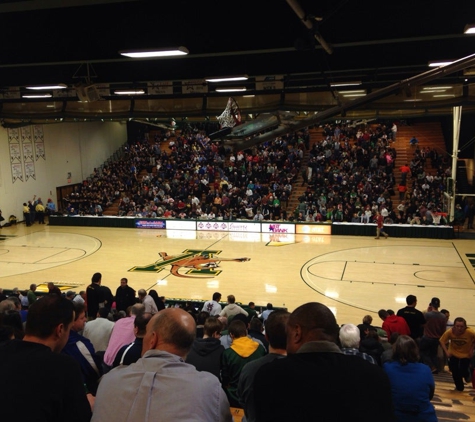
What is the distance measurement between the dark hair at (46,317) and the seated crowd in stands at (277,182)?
67.7 ft

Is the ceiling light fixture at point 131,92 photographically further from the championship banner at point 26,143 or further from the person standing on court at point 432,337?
the championship banner at point 26,143

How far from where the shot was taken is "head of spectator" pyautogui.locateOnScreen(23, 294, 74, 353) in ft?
7.92

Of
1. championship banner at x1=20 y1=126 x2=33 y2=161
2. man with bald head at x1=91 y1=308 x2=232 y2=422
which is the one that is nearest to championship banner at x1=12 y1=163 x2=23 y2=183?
championship banner at x1=20 y1=126 x2=33 y2=161

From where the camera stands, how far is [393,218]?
922 inches

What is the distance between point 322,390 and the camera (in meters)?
1.82

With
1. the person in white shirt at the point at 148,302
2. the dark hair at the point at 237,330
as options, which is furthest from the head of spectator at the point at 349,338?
the person in white shirt at the point at 148,302

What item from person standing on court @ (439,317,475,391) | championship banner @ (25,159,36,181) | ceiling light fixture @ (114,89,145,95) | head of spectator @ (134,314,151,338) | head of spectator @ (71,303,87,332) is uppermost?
ceiling light fixture @ (114,89,145,95)

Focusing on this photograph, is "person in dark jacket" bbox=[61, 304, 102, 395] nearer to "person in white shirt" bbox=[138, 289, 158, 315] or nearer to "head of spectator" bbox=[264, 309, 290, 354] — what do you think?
"head of spectator" bbox=[264, 309, 290, 354]

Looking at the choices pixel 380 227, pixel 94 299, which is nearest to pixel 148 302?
pixel 94 299

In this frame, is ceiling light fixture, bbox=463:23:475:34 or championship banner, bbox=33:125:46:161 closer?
ceiling light fixture, bbox=463:23:475:34

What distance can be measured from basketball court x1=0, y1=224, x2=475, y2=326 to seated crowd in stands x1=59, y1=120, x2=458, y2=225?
2.21 m

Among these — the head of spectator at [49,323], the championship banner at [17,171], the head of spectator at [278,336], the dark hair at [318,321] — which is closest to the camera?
the dark hair at [318,321]

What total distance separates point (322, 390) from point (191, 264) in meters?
16.7

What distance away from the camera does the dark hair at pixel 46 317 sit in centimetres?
242
